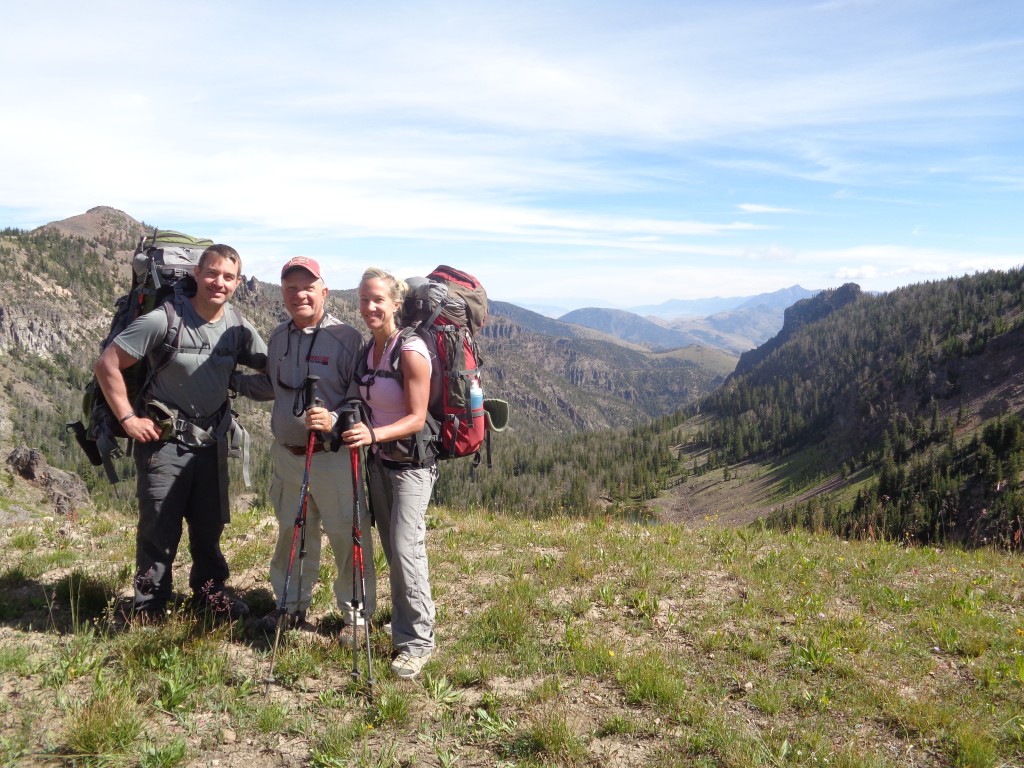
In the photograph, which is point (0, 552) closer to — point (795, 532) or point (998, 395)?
point (795, 532)

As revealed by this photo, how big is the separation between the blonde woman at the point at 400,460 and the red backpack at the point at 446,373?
0.24ft

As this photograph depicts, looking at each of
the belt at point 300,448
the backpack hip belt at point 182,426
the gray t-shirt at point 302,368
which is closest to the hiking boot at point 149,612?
the backpack hip belt at point 182,426

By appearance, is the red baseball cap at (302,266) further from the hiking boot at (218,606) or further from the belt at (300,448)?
the hiking boot at (218,606)

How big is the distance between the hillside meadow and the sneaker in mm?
123

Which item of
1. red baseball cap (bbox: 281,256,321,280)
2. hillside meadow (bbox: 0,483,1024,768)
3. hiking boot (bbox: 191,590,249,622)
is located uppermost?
red baseball cap (bbox: 281,256,321,280)

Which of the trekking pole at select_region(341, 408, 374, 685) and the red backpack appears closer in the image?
the trekking pole at select_region(341, 408, 374, 685)

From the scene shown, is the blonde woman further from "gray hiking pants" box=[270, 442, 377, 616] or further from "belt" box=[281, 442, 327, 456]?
"belt" box=[281, 442, 327, 456]

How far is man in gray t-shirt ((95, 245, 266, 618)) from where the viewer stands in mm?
5473

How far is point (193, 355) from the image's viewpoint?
18.8 ft

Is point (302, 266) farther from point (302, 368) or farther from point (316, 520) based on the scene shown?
point (316, 520)

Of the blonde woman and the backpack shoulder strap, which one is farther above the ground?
the backpack shoulder strap

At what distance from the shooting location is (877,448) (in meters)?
156

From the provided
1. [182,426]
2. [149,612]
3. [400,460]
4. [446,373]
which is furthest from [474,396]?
[149,612]

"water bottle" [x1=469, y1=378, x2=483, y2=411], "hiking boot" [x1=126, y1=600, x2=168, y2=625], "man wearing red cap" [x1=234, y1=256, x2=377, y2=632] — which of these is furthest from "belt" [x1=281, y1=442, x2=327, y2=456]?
"hiking boot" [x1=126, y1=600, x2=168, y2=625]
